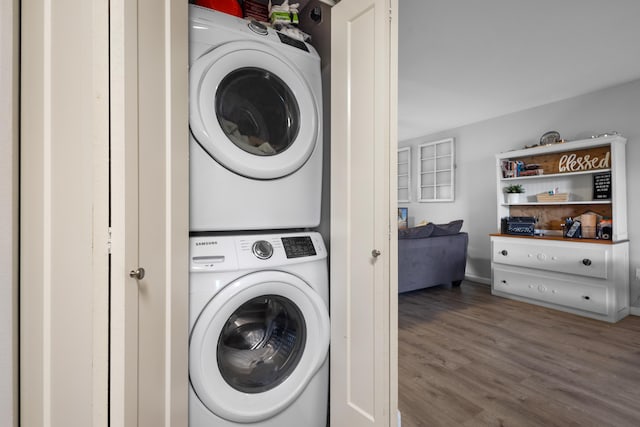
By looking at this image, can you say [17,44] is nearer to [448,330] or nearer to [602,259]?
[448,330]

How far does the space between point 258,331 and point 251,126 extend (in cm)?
80

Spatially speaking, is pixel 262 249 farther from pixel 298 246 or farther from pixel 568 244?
pixel 568 244

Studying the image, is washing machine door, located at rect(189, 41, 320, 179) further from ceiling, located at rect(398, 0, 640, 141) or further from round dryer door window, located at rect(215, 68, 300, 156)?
ceiling, located at rect(398, 0, 640, 141)

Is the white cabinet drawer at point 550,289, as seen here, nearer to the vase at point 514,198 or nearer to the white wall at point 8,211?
the vase at point 514,198

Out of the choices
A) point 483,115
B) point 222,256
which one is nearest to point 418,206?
point 483,115

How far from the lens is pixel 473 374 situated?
1.90m

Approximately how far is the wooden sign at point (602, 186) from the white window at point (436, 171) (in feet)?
5.85

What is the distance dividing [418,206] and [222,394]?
16.2 feet

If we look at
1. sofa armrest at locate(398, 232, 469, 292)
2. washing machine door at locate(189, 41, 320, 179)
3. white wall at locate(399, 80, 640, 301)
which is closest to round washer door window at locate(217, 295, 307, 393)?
washing machine door at locate(189, 41, 320, 179)

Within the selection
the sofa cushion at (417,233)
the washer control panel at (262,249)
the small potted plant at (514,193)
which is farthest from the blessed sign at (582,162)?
the washer control panel at (262,249)

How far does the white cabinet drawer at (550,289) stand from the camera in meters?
2.97

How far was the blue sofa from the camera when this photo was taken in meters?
3.49

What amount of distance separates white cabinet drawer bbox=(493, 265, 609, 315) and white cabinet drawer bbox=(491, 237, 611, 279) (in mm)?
99

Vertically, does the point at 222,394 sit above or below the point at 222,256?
below
